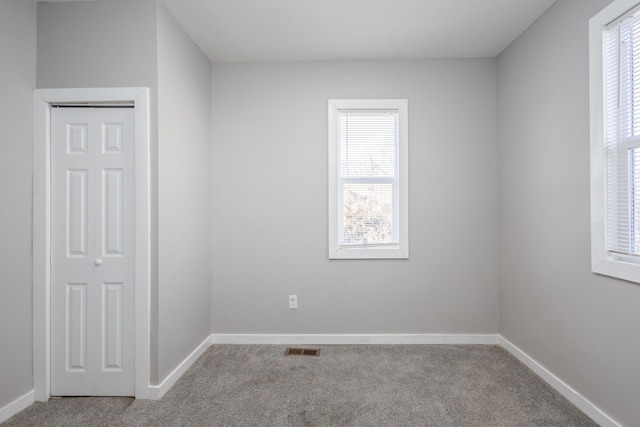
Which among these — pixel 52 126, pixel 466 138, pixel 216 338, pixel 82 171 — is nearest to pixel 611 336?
pixel 466 138

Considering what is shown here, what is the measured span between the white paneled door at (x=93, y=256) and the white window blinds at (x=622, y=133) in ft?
10.1

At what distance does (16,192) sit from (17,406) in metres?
1.39

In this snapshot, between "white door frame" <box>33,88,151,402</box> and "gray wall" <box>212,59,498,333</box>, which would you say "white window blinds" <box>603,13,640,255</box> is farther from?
"white door frame" <box>33,88,151,402</box>

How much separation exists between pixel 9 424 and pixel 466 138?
13.4ft

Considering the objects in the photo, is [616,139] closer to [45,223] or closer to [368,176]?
[368,176]

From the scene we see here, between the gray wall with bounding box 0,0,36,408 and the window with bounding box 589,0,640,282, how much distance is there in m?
3.68

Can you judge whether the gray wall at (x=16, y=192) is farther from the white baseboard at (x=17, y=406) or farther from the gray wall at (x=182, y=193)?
the gray wall at (x=182, y=193)

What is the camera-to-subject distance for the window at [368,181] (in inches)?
126

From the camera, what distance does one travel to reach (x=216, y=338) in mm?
3225

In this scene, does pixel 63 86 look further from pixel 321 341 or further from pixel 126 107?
pixel 321 341

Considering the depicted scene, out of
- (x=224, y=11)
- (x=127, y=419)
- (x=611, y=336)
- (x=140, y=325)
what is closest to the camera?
(x=611, y=336)

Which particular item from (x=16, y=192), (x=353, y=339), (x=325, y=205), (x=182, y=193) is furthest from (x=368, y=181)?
(x=16, y=192)

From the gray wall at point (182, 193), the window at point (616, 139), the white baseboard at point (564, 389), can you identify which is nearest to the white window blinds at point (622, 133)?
the window at point (616, 139)

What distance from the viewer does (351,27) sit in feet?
8.64
